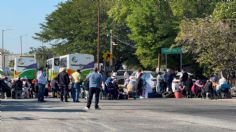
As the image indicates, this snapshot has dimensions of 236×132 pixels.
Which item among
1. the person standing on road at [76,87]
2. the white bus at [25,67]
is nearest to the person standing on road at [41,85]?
the person standing on road at [76,87]

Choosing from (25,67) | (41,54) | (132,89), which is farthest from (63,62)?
(41,54)

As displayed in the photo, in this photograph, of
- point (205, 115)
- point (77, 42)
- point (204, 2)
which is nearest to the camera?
point (205, 115)

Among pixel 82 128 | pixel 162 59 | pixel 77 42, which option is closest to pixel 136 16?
pixel 162 59

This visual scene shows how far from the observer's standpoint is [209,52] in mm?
39000

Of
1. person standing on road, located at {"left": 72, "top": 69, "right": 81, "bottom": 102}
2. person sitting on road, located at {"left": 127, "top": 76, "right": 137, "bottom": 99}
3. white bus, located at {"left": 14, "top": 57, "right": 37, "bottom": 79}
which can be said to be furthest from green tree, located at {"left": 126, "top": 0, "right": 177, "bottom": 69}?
person standing on road, located at {"left": 72, "top": 69, "right": 81, "bottom": 102}

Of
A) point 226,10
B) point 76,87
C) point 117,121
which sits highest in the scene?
point 226,10

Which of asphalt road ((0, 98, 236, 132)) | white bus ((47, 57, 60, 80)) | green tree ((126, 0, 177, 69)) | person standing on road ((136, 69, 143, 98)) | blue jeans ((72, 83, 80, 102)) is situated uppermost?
green tree ((126, 0, 177, 69))

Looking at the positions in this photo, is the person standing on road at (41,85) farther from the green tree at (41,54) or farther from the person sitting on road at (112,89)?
the green tree at (41,54)

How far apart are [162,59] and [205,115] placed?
133ft

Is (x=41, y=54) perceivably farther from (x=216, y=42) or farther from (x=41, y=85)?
(x=41, y=85)

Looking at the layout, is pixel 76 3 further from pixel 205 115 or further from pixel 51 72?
pixel 205 115

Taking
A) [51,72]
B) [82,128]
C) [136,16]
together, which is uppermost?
[136,16]

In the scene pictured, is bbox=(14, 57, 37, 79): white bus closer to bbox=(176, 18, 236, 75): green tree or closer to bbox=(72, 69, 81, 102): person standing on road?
bbox=(176, 18, 236, 75): green tree

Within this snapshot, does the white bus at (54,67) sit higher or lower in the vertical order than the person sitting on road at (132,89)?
higher
